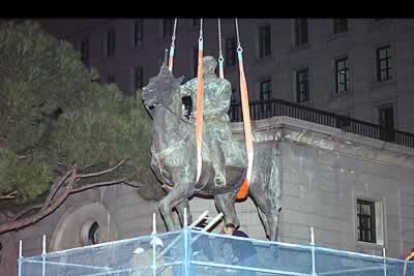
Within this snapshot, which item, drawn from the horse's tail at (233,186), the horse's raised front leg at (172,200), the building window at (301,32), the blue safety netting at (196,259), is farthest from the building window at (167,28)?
the horse's raised front leg at (172,200)

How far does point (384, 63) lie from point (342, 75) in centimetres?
265

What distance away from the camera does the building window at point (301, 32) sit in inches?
1726

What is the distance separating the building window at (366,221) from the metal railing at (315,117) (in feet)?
10.8

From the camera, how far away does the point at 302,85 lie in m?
43.8

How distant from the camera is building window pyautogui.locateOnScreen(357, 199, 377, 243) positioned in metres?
25.8

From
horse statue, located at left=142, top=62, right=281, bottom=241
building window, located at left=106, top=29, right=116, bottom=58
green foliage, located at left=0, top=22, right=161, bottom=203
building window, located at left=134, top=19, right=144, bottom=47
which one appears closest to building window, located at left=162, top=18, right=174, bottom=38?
building window, located at left=134, top=19, right=144, bottom=47

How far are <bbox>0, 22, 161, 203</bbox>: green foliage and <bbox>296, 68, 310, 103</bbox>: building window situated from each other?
83.9 feet

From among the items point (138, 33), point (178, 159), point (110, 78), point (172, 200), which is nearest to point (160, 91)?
point (178, 159)

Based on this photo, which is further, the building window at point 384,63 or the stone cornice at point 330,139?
the building window at point 384,63

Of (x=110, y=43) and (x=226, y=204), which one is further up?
(x=110, y=43)

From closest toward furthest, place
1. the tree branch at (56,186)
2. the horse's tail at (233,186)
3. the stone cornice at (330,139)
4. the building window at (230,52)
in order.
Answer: the horse's tail at (233,186), the tree branch at (56,186), the stone cornice at (330,139), the building window at (230,52)

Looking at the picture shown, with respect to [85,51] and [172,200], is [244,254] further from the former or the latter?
[85,51]

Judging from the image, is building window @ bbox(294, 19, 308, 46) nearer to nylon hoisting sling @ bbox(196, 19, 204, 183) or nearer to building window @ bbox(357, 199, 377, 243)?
building window @ bbox(357, 199, 377, 243)

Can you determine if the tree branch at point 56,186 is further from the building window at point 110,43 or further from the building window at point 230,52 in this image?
the building window at point 110,43
